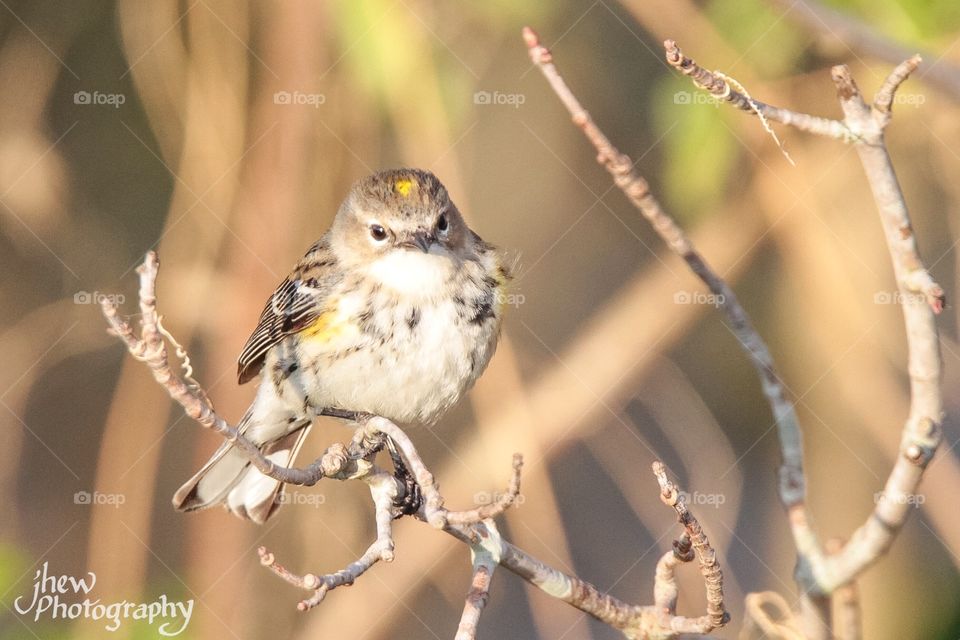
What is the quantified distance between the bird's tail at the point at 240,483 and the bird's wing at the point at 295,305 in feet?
0.69

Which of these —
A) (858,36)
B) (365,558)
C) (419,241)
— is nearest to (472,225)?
(419,241)

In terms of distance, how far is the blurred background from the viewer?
4.41m

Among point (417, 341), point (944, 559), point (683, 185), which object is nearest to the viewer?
point (417, 341)

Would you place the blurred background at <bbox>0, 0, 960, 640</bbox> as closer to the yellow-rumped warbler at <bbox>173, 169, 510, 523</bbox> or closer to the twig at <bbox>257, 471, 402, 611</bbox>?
the yellow-rumped warbler at <bbox>173, 169, 510, 523</bbox>

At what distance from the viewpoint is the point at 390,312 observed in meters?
3.24

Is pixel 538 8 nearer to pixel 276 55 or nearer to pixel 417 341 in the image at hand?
pixel 276 55

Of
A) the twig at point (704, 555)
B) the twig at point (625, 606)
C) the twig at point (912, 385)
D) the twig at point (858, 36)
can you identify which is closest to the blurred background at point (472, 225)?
the twig at point (858, 36)

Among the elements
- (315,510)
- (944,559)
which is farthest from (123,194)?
(944,559)

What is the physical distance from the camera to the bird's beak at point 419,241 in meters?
3.20

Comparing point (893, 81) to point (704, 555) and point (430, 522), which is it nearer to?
point (704, 555)

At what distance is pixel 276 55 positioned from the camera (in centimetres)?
450

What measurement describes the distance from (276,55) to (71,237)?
1.09 m

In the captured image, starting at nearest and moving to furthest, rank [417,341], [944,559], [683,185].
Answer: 1. [417,341]
2. [683,185]
3. [944,559]

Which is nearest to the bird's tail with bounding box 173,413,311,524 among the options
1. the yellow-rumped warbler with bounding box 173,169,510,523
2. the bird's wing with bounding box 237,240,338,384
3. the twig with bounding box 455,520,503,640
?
the yellow-rumped warbler with bounding box 173,169,510,523
